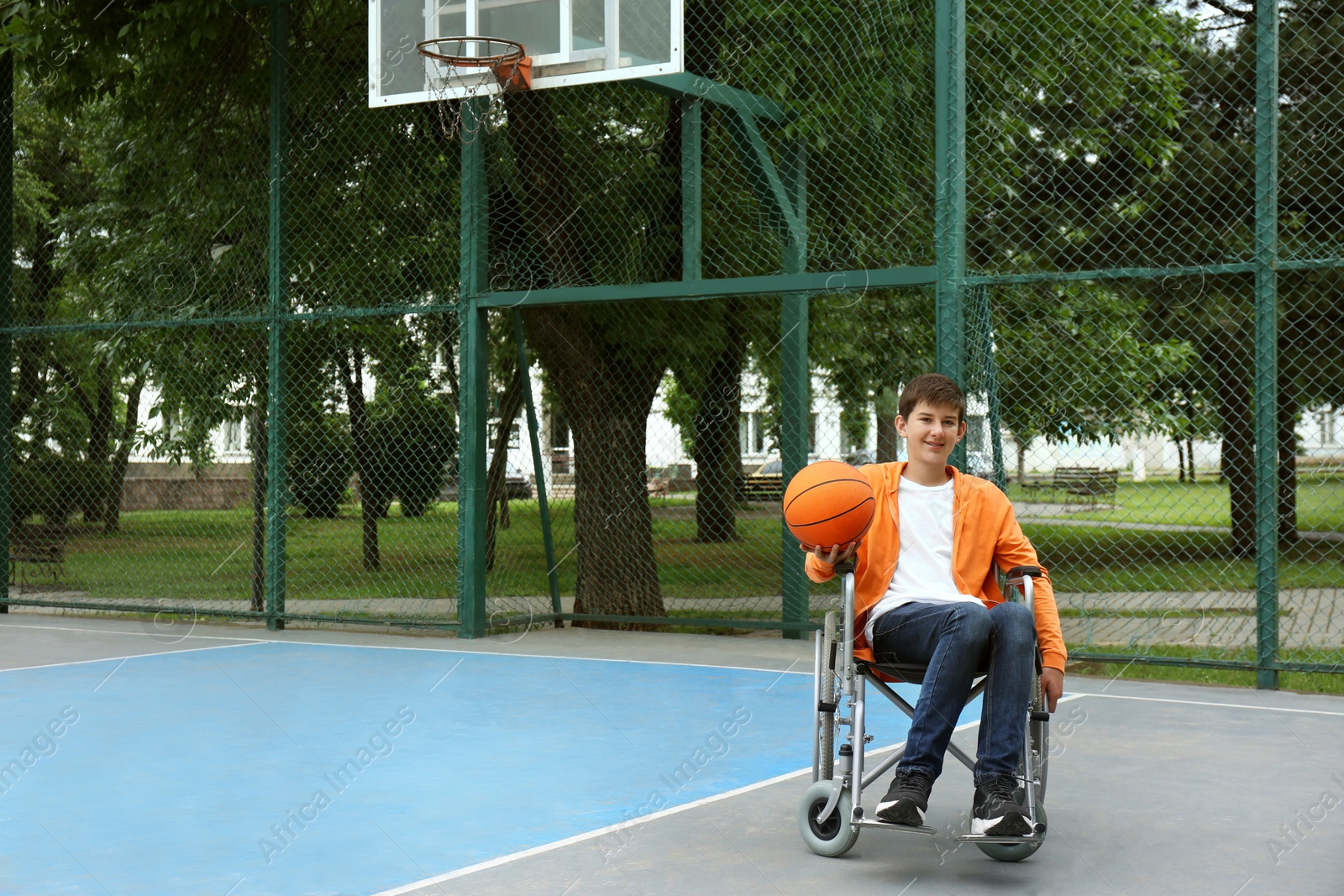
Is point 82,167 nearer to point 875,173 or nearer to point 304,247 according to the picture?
point 304,247

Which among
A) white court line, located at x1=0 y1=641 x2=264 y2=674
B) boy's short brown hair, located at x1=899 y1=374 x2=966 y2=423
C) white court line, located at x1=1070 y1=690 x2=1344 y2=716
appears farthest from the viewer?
white court line, located at x1=0 y1=641 x2=264 y2=674

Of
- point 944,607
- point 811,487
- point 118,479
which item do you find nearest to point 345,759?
point 811,487

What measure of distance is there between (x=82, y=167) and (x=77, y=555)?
8.39 metres

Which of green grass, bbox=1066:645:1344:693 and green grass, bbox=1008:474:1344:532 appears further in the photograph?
green grass, bbox=1008:474:1344:532

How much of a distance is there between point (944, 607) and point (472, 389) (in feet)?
18.1

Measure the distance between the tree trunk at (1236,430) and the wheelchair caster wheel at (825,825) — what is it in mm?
12747

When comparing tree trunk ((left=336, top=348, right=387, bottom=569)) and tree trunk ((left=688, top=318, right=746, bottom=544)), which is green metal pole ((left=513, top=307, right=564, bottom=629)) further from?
tree trunk ((left=336, top=348, right=387, bottom=569))

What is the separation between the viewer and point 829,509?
3859 millimetres

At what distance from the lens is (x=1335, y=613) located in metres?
12.4

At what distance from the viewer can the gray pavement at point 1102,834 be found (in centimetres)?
376

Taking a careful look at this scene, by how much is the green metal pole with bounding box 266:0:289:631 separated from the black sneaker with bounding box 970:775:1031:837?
6.67m

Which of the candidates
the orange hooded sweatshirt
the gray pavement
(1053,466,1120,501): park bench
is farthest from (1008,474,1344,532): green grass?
the orange hooded sweatshirt

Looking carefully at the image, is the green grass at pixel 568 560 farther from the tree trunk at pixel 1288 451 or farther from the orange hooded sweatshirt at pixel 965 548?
the orange hooded sweatshirt at pixel 965 548

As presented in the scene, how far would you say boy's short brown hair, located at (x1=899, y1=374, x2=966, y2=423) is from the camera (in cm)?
416
